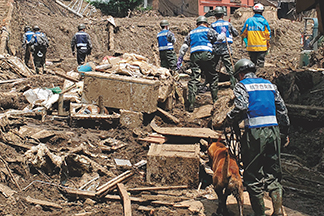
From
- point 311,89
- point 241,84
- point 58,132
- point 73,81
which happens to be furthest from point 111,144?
point 311,89

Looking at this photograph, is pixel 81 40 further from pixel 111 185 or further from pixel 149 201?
pixel 149 201

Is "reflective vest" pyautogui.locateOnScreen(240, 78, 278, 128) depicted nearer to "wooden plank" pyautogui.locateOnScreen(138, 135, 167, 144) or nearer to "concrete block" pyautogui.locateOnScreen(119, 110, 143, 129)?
"wooden plank" pyautogui.locateOnScreen(138, 135, 167, 144)

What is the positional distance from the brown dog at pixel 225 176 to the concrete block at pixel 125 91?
110 inches

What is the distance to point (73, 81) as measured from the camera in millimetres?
9789

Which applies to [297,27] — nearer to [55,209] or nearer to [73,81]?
[73,81]

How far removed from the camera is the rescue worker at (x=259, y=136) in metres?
4.20

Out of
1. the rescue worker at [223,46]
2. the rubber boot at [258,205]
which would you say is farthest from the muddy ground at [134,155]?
the rescue worker at [223,46]

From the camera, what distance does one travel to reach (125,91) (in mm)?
7367

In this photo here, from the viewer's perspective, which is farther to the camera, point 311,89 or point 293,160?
point 311,89

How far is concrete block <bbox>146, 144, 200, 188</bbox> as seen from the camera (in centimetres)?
548

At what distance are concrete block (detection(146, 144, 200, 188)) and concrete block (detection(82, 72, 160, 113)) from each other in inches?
76.3

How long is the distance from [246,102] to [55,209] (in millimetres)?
2784

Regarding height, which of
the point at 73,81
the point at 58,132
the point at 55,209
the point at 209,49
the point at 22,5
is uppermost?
the point at 22,5

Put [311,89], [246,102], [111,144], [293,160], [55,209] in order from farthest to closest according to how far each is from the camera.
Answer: [311,89]
[111,144]
[293,160]
[55,209]
[246,102]
